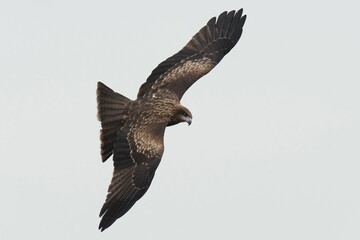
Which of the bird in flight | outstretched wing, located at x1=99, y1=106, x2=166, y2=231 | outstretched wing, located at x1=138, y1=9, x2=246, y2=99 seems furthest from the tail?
outstretched wing, located at x1=138, y1=9, x2=246, y2=99

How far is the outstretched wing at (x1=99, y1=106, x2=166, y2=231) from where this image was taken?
20406mm

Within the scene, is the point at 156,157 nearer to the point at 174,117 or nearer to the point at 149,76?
the point at 174,117

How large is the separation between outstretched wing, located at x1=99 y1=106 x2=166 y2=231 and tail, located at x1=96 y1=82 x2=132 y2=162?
0.32 m

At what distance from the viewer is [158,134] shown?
71.7 feet

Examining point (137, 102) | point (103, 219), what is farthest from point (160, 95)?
point (103, 219)

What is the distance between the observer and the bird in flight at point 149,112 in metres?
20.9

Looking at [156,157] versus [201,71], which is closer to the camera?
[156,157]

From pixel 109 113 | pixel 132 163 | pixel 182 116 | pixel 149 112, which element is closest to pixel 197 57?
pixel 182 116

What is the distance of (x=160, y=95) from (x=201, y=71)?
158 centimetres

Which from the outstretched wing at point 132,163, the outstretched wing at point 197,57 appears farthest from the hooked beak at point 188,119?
the outstretched wing at point 197,57

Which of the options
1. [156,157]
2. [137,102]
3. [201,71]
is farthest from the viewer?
[201,71]

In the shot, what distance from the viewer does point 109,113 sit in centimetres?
2266

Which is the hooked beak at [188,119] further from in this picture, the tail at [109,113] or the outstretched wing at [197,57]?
the tail at [109,113]

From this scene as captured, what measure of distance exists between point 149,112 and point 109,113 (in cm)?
87
